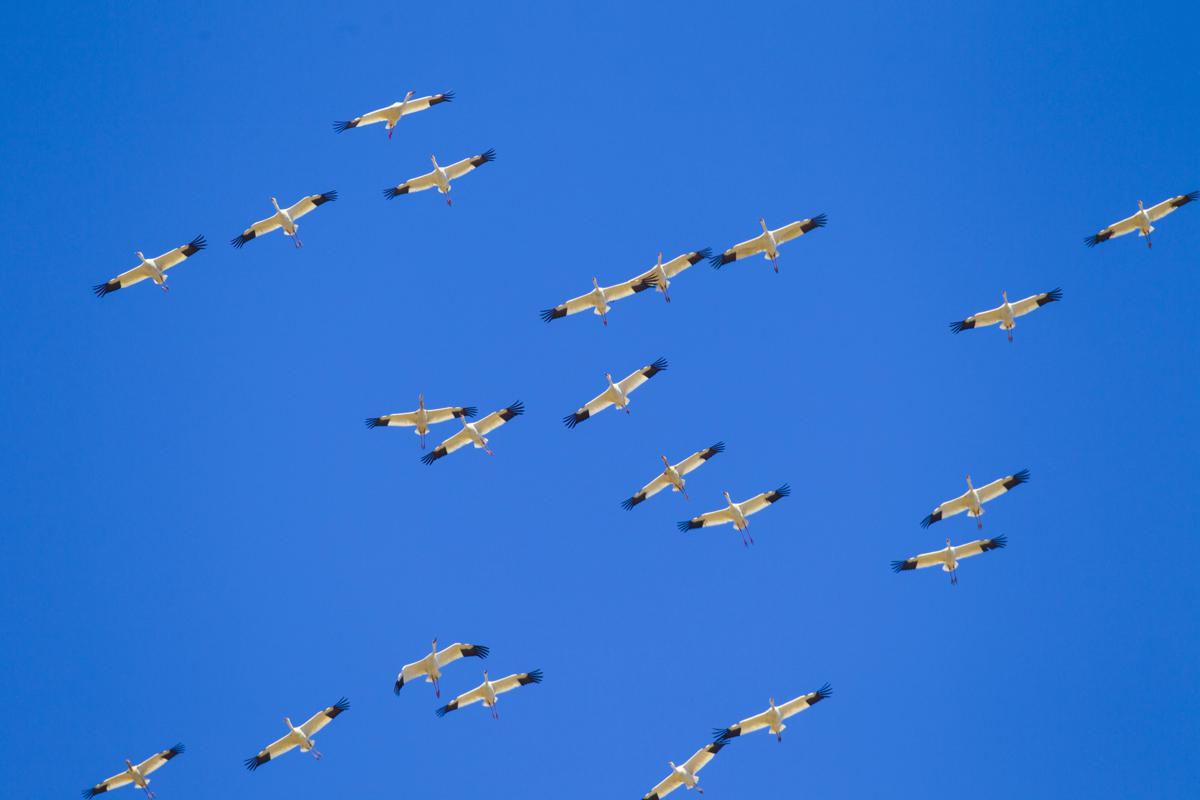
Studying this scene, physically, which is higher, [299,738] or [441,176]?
[441,176]

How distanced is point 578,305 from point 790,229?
6.35 meters

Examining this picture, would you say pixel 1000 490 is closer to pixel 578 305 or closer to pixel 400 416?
pixel 578 305

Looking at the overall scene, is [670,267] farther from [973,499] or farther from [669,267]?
[973,499]

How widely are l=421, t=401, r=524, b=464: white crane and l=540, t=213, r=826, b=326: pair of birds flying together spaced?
2.82 meters

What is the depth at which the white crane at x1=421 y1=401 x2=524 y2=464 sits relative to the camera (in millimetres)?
41500

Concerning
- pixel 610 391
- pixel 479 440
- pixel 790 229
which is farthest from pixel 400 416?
pixel 790 229

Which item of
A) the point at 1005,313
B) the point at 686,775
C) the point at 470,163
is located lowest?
the point at 686,775

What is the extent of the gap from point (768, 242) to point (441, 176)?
9871mm

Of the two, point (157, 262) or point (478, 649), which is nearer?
point (478, 649)

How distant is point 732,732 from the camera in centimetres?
4112

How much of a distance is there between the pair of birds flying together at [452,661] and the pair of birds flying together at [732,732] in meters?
4.84

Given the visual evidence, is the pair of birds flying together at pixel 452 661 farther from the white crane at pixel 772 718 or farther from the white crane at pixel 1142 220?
the white crane at pixel 1142 220

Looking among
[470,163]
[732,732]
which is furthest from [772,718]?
[470,163]

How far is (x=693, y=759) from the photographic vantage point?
41812 mm
